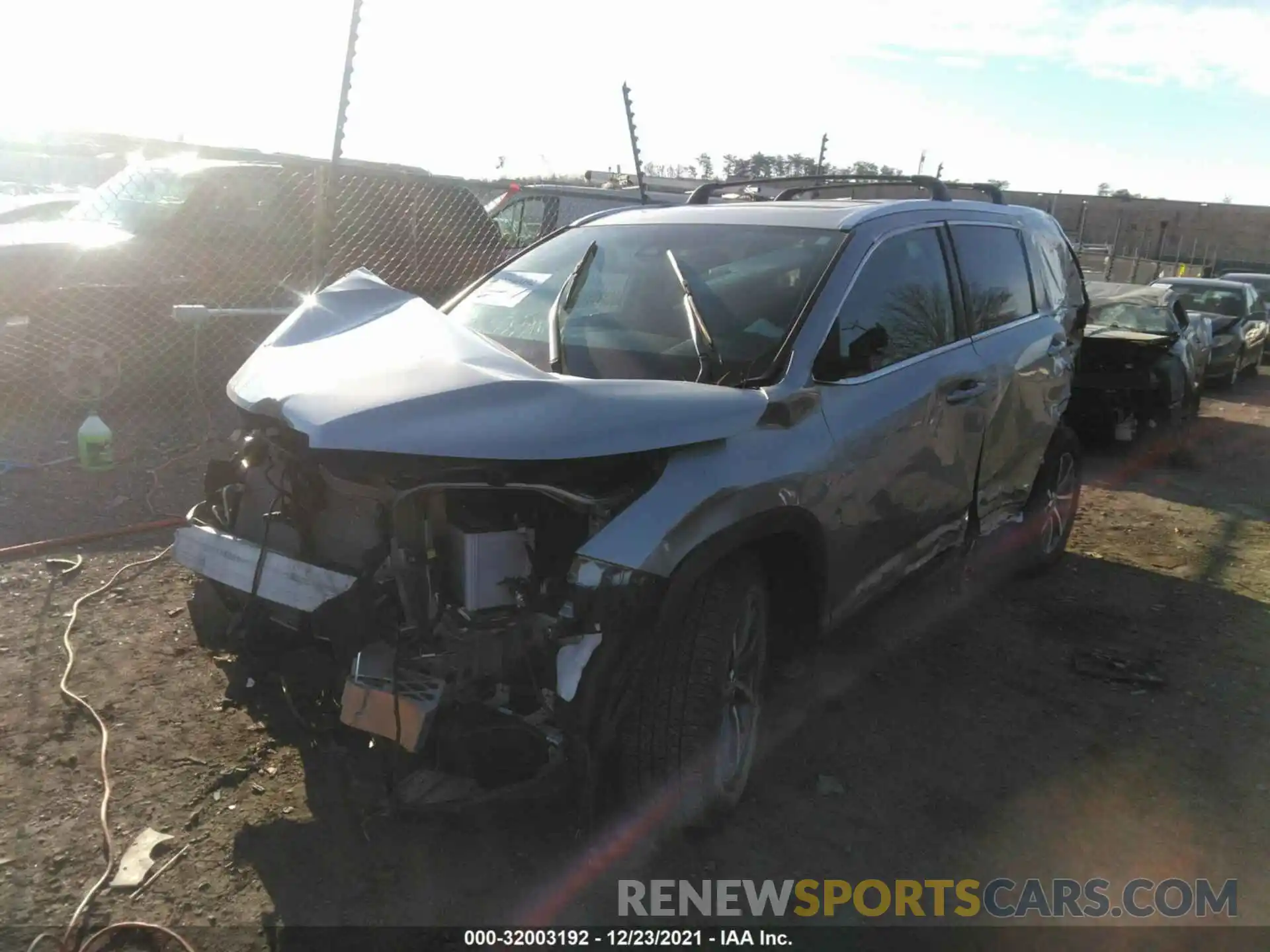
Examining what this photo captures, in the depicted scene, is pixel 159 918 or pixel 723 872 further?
pixel 723 872

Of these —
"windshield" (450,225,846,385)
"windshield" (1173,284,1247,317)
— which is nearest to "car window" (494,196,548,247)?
"windshield" (450,225,846,385)

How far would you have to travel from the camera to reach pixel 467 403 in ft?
8.46

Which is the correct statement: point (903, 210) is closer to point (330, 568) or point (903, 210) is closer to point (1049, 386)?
point (1049, 386)

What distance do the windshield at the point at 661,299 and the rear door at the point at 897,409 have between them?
0.64ft

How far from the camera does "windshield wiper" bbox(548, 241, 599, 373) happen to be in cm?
320

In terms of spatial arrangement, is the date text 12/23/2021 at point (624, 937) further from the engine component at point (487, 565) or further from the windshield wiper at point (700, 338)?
the windshield wiper at point (700, 338)

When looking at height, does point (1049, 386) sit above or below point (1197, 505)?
above

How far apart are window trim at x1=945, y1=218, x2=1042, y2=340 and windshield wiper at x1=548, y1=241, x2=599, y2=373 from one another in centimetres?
158

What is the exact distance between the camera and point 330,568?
2697 millimetres

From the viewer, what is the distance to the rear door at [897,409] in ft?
10.6

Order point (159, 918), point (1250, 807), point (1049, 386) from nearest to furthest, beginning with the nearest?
point (159, 918) < point (1250, 807) < point (1049, 386)

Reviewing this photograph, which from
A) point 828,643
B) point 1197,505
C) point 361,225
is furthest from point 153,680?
point 1197,505

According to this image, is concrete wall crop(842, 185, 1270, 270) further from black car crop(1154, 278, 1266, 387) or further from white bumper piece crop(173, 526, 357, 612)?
white bumper piece crop(173, 526, 357, 612)

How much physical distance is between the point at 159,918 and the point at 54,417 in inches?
229
